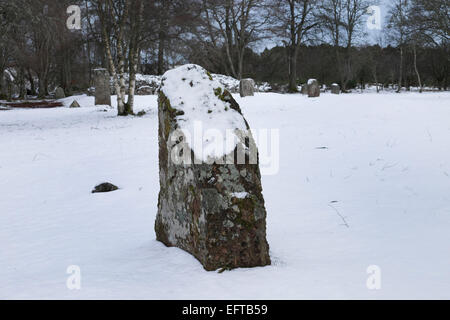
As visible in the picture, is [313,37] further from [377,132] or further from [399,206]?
[399,206]

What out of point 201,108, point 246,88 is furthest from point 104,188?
point 246,88

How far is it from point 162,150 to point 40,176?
4.40m

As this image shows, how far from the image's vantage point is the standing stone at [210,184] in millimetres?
2814

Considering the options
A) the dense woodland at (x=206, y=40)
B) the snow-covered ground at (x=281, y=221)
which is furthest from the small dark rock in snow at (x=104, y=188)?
the dense woodland at (x=206, y=40)

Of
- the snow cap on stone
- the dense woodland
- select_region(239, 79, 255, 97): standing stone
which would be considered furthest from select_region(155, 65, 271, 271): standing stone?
select_region(239, 79, 255, 97): standing stone

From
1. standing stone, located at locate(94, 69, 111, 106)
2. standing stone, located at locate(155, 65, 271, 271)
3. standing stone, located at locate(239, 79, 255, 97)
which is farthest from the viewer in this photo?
standing stone, located at locate(239, 79, 255, 97)

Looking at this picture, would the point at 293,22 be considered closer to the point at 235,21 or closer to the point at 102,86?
the point at 235,21

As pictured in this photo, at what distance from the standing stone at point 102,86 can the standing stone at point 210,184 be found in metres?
17.7

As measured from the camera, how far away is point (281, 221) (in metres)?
4.06

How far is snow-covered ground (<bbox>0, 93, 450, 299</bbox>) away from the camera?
2607 mm

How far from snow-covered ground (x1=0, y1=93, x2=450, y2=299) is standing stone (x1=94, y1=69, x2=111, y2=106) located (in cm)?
1098

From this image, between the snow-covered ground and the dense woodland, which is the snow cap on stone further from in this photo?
the dense woodland
